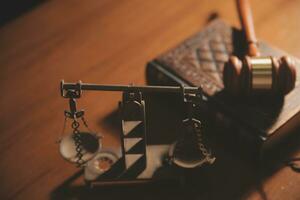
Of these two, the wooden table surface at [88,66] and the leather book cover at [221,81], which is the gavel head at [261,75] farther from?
the wooden table surface at [88,66]

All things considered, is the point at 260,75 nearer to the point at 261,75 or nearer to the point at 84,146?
the point at 261,75

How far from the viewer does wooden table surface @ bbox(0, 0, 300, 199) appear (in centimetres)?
92

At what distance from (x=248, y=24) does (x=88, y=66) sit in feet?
1.29

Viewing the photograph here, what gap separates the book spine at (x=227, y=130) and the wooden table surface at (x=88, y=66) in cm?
4

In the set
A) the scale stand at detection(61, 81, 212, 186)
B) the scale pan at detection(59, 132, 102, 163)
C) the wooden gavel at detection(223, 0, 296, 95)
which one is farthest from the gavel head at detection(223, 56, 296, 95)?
the scale pan at detection(59, 132, 102, 163)

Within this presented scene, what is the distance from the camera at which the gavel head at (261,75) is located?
0.90 meters

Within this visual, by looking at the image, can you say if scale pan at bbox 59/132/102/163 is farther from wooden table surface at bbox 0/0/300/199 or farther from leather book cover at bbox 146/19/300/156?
leather book cover at bbox 146/19/300/156

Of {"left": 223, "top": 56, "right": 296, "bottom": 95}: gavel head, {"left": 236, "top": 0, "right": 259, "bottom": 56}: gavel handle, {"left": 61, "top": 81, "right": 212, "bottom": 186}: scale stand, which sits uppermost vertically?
{"left": 236, "top": 0, "right": 259, "bottom": 56}: gavel handle

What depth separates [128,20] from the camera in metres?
1.24

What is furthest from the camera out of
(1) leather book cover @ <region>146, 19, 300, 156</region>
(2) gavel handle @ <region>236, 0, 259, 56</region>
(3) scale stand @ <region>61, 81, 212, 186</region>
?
(2) gavel handle @ <region>236, 0, 259, 56</region>

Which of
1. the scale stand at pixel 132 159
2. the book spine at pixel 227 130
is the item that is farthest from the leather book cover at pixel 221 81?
the scale stand at pixel 132 159

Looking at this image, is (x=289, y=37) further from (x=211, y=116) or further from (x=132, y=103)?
(x=132, y=103)

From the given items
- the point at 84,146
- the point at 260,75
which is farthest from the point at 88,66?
the point at 260,75

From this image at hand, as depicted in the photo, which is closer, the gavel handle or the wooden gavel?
the wooden gavel
